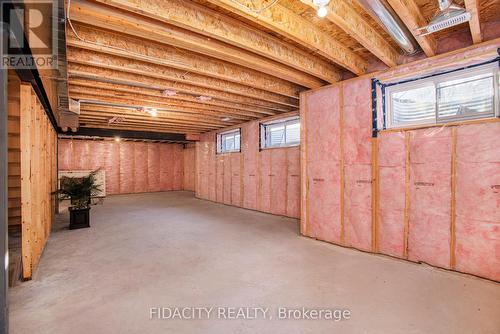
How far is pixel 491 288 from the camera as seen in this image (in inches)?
95.7

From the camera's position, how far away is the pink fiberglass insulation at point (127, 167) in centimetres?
994

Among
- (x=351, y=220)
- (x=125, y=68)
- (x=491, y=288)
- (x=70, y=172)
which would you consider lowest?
(x=491, y=288)

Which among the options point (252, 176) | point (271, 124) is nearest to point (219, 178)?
point (252, 176)

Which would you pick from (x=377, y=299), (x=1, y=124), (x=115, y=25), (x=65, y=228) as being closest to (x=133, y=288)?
(x=1, y=124)

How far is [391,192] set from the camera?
3.25m

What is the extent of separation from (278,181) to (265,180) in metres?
0.44

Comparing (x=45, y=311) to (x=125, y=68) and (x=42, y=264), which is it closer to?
(x=42, y=264)

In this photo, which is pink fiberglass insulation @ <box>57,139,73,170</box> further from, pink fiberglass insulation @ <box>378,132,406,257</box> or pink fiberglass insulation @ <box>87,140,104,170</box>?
pink fiberglass insulation @ <box>378,132,406,257</box>

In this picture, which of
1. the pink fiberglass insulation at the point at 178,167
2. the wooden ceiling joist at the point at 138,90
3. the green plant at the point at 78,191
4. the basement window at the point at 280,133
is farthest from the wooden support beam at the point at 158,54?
the pink fiberglass insulation at the point at 178,167

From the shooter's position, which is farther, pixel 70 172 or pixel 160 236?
pixel 70 172

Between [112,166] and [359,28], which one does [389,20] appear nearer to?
[359,28]

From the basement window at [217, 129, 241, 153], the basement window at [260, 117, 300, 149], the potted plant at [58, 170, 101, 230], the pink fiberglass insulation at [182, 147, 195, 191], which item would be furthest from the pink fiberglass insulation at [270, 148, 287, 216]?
the pink fiberglass insulation at [182, 147, 195, 191]

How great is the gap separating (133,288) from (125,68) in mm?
2575

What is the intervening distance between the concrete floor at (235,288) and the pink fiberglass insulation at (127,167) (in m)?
6.28
